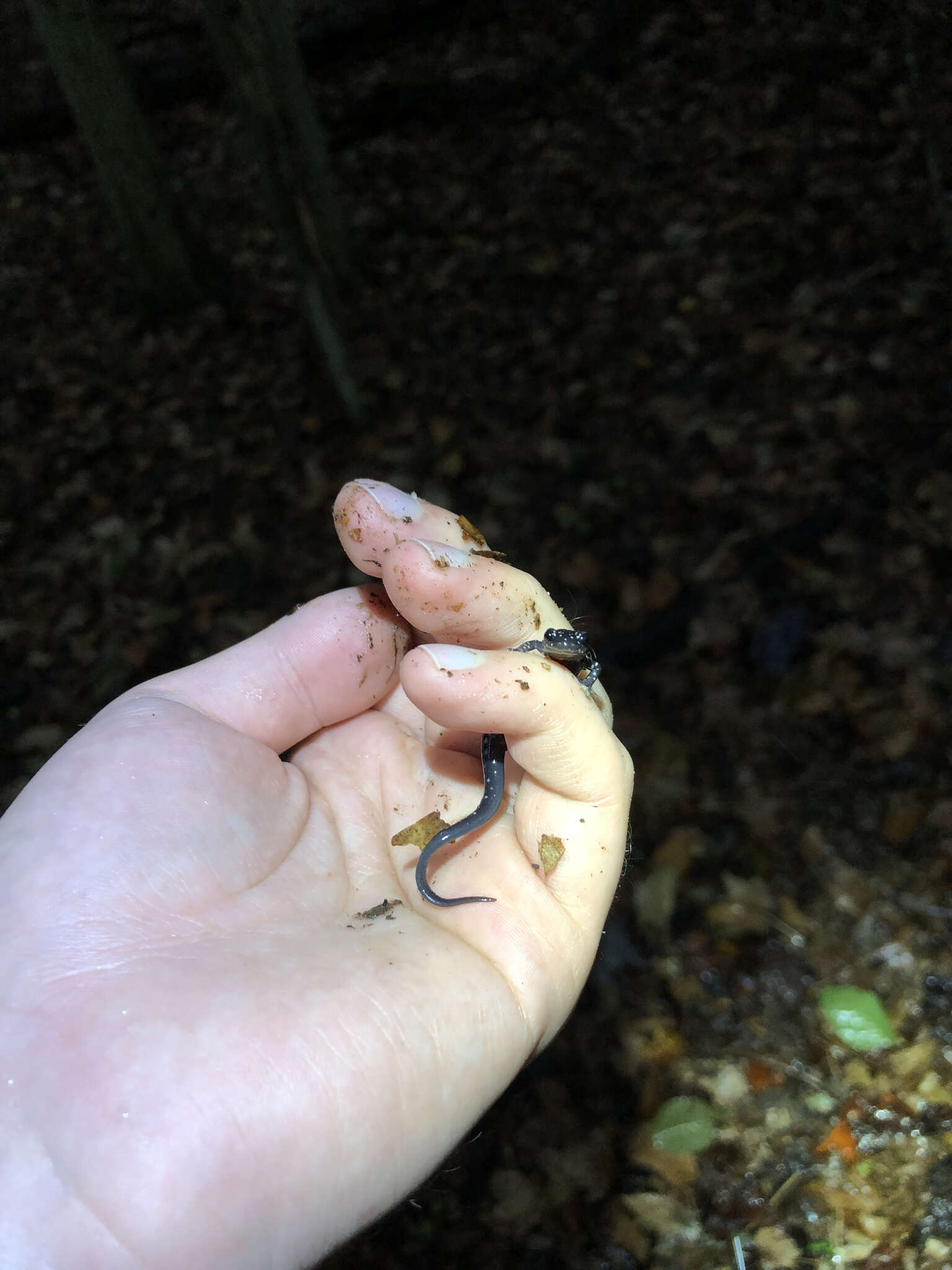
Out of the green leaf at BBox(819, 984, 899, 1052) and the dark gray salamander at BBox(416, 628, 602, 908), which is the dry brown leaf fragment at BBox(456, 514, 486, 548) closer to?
the dark gray salamander at BBox(416, 628, 602, 908)

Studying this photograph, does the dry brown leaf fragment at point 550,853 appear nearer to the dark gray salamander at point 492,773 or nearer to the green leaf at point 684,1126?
the dark gray salamander at point 492,773

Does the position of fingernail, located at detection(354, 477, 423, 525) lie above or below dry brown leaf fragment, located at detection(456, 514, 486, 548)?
above

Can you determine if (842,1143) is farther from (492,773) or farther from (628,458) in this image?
(628,458)

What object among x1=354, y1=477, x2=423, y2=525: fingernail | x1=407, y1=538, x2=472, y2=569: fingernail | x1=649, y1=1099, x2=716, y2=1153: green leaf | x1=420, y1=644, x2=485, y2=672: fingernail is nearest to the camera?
x1=420, y1=644, x2=485, y2=672: fingernail

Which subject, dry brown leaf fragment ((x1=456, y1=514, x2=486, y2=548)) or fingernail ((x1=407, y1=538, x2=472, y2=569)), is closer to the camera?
fingernail ((x1=407, y1=538, x2=472, y2=569))

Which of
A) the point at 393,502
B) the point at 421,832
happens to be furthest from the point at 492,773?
the point at 393,502

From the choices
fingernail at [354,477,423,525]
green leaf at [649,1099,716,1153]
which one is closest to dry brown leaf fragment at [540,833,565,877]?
fingernail at [354,477,423,525]

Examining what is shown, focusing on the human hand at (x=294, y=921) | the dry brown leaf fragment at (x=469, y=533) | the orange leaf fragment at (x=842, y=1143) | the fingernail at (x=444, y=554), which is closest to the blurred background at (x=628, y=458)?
the orange leaf fragment at (x=842, y=1143)
